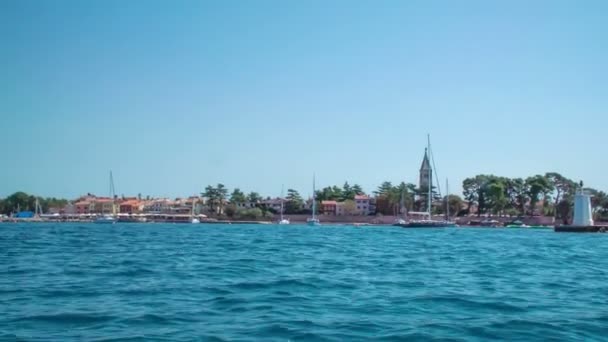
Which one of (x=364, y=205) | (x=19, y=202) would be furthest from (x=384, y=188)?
(x=19, y=202)

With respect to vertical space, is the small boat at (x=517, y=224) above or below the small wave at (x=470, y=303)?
below

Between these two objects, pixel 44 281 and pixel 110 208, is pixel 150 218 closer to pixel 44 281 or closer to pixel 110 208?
pixel 110 208

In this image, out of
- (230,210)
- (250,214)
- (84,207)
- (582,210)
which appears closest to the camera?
(582,210)

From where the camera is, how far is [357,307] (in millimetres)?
12164

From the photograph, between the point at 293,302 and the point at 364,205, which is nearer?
the point at 293,302

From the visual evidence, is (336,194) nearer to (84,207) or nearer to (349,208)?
(349,208)

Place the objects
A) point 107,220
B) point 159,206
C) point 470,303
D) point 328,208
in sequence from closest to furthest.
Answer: point 470,303 → point 107,220 → point 328,208 → point 159,206

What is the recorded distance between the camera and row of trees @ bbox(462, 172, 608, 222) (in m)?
124

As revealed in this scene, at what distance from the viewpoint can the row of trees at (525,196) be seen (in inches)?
4877

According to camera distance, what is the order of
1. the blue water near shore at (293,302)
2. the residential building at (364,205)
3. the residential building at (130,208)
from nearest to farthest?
the blue water near shore at (293,302) < the residential building at (364,205) < the residential building at (130,208)

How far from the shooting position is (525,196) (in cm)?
13400

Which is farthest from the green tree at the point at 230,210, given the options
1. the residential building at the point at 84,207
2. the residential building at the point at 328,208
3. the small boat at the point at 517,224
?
the small boat at the point at 517,224

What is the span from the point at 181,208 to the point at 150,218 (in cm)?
1485

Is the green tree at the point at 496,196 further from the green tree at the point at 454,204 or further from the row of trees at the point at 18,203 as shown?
the row of trees at the point at 18,203
